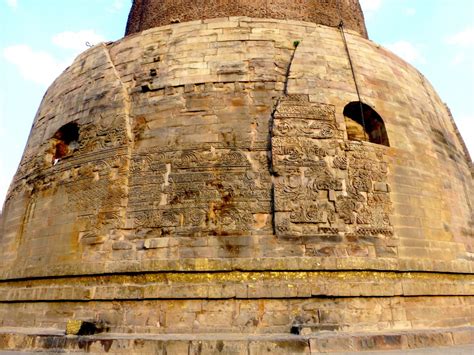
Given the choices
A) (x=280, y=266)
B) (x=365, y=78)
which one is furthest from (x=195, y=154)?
(x=365, y=78)

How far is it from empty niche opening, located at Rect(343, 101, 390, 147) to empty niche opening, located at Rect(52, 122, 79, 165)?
17.3 feet

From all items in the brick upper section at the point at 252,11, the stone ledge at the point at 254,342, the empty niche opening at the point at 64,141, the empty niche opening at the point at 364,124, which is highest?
the brick upper section at the point at 252,11

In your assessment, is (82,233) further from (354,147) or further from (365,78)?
(365,78)

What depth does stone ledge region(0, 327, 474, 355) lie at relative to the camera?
442 cm

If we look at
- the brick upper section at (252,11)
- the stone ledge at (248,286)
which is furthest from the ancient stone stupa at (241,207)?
the brick upper section at (252,11)

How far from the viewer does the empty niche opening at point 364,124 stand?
6.89 metres

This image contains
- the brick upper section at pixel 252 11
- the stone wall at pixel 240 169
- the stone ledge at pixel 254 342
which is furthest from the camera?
the brick upper section at pixel 252 11

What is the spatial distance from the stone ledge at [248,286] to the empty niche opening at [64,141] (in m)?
3.11

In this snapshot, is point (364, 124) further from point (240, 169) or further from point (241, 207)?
point (241, 207)

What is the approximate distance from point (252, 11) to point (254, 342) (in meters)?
6.70

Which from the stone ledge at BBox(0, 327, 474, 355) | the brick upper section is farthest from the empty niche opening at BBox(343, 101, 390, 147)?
the stone ledge at BBox(0, 327, 474, 355)

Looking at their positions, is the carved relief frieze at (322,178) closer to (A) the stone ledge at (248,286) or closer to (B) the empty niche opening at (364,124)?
(B) the empty niche opening at (364,124)

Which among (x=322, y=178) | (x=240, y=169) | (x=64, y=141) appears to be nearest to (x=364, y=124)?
(x=322, y=178)

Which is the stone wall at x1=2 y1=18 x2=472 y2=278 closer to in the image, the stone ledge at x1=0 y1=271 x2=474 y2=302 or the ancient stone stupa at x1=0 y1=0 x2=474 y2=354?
the ancient stone stupa at x1=0 y1=0 x2=474 y2=354
